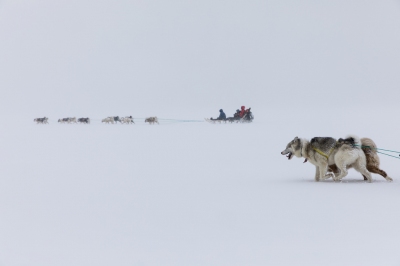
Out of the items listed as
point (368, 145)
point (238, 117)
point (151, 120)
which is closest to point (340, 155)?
point (368, 145)

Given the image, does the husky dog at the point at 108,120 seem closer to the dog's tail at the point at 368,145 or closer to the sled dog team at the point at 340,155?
the sled dog team at the point at 340,155

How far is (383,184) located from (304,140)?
0.95 m

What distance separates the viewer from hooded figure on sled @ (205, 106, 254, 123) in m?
13.3

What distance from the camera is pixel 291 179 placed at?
5.12m

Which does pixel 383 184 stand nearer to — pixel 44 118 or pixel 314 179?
pixel 314 179

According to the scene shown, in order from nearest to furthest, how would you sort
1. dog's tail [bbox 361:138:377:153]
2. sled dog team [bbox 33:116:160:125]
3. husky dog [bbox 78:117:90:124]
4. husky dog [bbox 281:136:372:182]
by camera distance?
husky dog [bbox 281:136:372:182]
dog's tail [bbox 361:138:377:153]
sled dog team [bbox 33:116:160:125]
husky dog [bbox 78:117:90:124]

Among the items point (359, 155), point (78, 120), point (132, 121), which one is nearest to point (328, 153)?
point (359, 155)

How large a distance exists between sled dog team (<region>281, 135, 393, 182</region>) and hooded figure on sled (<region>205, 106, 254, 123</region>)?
807cm

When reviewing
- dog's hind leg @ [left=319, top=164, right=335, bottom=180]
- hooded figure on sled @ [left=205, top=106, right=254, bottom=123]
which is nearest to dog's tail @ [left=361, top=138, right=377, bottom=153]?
dog's hind leg @ [left=319, top=164, right=335, bottom=180]

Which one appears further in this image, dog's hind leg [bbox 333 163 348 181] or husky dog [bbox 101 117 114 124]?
husky dog [bbox 101 117 114 124]

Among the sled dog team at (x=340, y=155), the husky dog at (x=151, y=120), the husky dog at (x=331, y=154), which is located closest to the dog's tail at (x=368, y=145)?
the sled dog team at (x=340, y=155)

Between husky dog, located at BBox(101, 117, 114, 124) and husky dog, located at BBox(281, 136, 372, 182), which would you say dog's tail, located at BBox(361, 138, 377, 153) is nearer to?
husky dog, located at BBox(281, 136, 372, 182)

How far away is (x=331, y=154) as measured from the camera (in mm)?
4973

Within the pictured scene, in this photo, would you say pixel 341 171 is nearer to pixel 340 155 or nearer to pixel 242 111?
pixel 340 155
